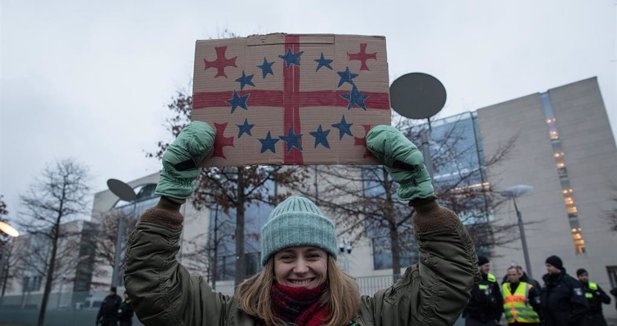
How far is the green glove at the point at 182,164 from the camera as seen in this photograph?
1.98m

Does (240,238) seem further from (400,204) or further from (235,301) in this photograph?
(235,301)

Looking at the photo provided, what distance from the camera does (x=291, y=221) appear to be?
2.22 meters

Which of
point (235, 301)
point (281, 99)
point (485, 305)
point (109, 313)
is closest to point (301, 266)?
point (235, 301)

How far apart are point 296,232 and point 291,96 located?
0.91 metres

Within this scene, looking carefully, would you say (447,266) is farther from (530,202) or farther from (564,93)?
(564,93)

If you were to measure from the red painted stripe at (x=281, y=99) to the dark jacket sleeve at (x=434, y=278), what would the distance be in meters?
0.82

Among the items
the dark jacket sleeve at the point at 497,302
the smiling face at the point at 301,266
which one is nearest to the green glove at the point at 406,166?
the smiling face at the point at 301,266

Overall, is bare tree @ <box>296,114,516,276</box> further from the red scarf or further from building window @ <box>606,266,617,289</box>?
building window @ <box>606,266,617,289</box>

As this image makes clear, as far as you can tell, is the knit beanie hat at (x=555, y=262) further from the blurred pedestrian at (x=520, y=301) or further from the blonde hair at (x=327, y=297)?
the blonde hair at (x=327, y=297)

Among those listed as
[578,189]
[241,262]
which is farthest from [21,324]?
[578,189]

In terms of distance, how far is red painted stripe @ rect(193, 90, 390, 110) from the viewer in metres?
2.55

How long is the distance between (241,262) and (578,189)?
81.0 feet

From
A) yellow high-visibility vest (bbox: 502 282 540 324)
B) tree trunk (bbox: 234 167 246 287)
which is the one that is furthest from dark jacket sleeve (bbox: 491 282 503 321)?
tree trunk (bbox: 234 167 246 287)

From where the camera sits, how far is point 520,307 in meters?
7.18
